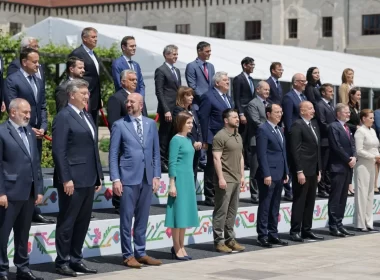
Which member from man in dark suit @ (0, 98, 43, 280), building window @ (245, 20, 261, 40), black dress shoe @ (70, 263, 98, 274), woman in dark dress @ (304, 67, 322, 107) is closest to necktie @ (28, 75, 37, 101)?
man in dark suit @ (0, 98, 43, 280)

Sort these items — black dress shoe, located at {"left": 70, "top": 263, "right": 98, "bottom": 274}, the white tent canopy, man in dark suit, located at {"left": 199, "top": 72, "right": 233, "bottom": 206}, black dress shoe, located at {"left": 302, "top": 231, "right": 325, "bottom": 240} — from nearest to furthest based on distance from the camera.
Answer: black dress shoe, located at {"left": 70, "top": 263, "right": 98, "bottom": 274} < man in dark suit, located at {"left": 199, "top": 72, "right": 233, "bottom": 206} < black dress shoe, located at {"left": 302, "top": 231, "right": 325, "bottom": 240} < the white tent canopy

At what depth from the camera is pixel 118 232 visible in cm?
1178

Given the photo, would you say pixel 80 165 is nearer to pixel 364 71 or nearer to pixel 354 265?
pixel 354 265

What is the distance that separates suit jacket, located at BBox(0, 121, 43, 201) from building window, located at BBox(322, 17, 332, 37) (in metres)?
47.6

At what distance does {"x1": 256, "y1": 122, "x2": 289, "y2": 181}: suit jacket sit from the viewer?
41.7 feet

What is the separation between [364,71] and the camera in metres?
39.1

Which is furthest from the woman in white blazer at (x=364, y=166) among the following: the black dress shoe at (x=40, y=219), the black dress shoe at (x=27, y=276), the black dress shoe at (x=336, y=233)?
the black dress shoe at (x=27, y=276)

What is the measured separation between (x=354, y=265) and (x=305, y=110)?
278cm

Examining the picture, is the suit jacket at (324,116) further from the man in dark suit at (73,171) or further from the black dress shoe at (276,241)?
the man in dark suit at (73,171)

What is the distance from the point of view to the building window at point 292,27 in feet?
188

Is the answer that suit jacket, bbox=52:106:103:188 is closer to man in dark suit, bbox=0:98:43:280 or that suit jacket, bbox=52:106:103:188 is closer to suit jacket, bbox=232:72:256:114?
man in dark suit, bbox=0:98:43:280

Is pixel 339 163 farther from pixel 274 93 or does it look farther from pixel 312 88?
pixel 312 88

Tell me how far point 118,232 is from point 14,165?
2.50m

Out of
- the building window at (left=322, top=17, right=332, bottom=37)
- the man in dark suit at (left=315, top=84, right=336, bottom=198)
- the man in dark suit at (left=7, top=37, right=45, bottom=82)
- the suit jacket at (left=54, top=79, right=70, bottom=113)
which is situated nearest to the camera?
the man in dark suit at (left=7, top=37, right=45, bottom=82)
